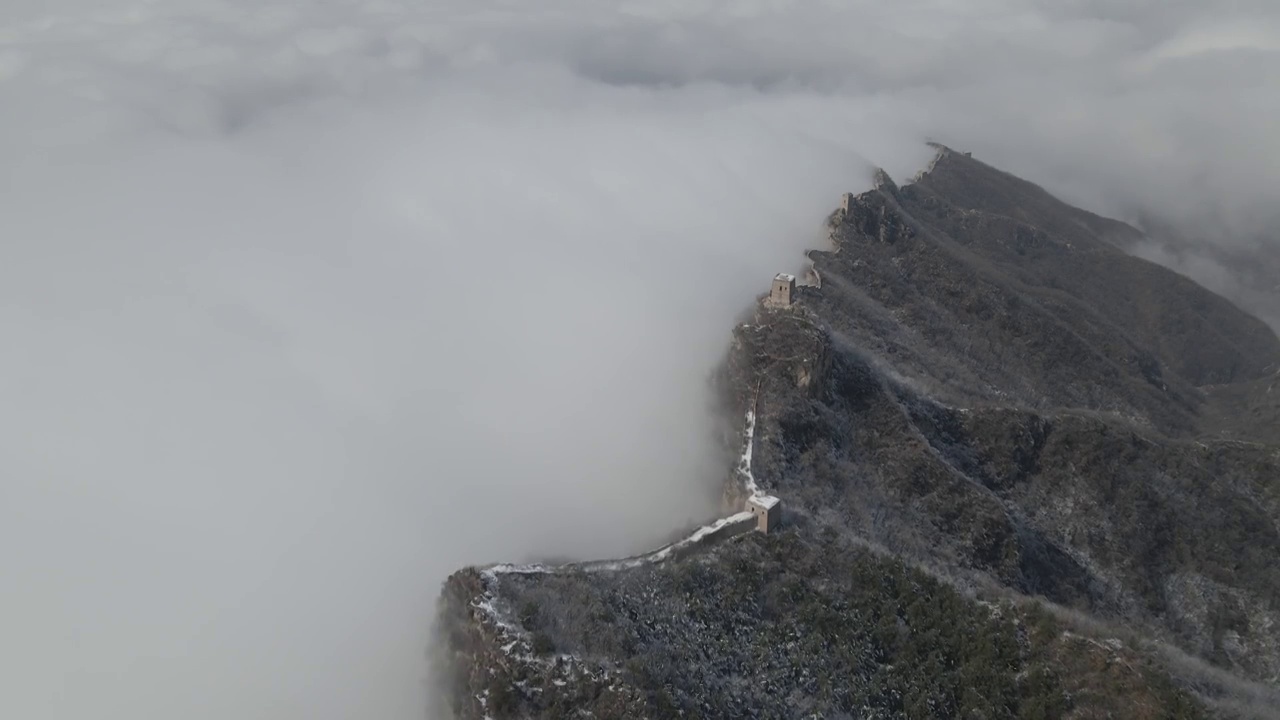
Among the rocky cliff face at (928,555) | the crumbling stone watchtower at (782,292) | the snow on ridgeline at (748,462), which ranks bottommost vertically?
the rocky cliff face at (928,555)

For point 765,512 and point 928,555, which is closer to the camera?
point 765,512

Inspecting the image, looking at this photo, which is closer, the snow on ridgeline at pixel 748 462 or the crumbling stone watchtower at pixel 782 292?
the snow on ridgeline at pixel 748 462

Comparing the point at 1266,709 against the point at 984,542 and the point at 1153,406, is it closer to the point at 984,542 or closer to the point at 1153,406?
the point at 984,542

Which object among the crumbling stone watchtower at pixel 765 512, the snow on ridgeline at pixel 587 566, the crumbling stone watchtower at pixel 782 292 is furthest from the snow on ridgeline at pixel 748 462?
the crumbling stone watchtower at pixel 782 292

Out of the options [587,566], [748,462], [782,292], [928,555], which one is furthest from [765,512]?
[782,292]

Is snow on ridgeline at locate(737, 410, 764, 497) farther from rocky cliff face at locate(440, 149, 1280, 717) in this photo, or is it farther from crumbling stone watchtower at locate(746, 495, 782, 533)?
crumbling stone watchtower at locate(746, 495, 782, 533)

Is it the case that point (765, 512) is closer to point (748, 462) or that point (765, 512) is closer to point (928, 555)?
point (748, 462)

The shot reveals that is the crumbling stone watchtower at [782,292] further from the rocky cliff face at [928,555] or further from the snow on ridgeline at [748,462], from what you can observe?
the snow on ridgeline at [748,462]

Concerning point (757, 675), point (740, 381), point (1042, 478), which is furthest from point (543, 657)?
point (1042, 478)
